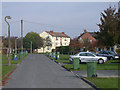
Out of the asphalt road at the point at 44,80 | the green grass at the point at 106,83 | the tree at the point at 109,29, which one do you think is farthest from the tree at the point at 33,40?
the green grass at the point at 106,83

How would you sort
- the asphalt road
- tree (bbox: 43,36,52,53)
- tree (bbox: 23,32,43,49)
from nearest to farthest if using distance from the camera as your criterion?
the asphalt road, tree (bbox: 23,32,43,49), tree (bbox: 43,36,52,53)

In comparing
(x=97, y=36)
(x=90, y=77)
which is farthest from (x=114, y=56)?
(x=90, y=77)

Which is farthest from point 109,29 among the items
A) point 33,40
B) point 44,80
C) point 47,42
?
point 33,40

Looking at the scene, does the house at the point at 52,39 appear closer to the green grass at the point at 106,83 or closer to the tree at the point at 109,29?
the tree at the point at 109,29

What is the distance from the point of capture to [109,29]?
111 feet

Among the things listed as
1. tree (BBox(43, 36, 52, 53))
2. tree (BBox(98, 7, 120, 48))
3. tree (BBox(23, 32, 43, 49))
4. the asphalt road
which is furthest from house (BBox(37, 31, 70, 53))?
the asphalt road

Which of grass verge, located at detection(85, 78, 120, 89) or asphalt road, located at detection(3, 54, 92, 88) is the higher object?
grass verge, located at detection(85, 78, 120, 89)

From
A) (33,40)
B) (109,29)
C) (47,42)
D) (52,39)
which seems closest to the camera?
(109,29)

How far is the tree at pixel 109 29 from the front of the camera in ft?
102

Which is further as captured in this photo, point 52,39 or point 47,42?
point 52,39

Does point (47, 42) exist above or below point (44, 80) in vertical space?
above

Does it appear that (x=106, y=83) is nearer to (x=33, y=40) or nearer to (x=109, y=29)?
(x=109, y=29)

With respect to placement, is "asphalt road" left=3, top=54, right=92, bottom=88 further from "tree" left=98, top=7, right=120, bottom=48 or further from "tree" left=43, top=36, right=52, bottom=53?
"tree" left=43, top=36, right=52, bottom=53

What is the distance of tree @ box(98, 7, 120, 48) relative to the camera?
31141 millimetres
